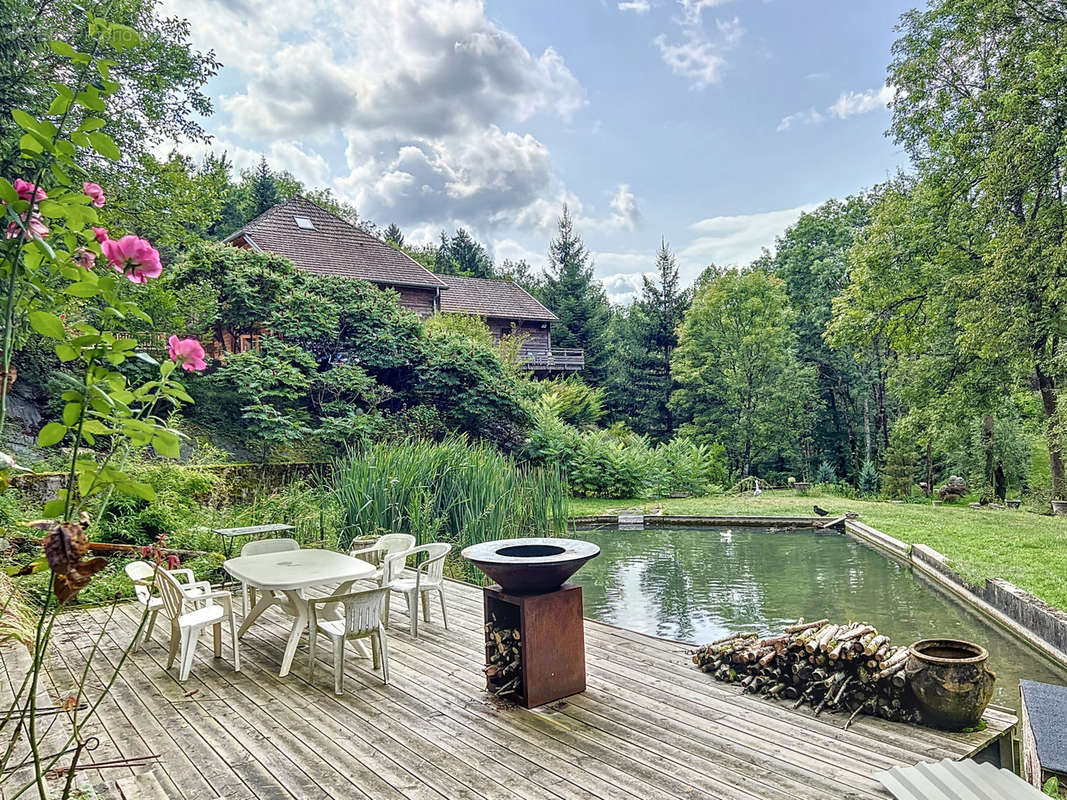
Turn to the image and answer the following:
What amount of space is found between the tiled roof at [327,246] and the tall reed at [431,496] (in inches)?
449

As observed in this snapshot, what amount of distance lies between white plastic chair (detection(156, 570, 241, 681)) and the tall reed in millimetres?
2281

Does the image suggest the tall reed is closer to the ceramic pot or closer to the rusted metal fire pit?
the rusted metal fire pit

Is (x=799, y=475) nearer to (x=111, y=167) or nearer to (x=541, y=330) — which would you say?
(x=541, y=330)

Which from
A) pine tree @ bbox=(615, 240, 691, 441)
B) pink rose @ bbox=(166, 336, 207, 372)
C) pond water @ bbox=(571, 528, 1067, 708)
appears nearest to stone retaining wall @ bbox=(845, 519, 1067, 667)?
pond water @ bbox=(571, 528, 1067, 708)

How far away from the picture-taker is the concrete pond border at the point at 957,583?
17.2 ft

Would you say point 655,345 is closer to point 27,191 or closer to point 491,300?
point 491,300

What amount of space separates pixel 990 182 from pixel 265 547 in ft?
39.3

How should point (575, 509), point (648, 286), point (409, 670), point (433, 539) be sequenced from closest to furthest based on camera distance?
point (409, 670) < point (433, 539) < point (575, 509) < point (648, 286)

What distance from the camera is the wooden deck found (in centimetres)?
265

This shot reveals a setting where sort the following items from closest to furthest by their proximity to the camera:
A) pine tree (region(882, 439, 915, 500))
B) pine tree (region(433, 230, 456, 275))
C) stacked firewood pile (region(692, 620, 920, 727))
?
stacked firewood pile (region(692, 620, 920, 727)) → pine tree (region(882, 439, 915, 500)) → pine tree (region(433, 230, 456, 275))

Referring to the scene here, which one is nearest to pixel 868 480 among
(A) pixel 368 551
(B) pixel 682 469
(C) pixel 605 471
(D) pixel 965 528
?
(B) pixel 682 469

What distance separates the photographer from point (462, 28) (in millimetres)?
10742

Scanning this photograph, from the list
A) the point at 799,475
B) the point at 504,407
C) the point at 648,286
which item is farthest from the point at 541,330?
the point at 504,407

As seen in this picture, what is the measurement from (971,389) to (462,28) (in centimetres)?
1146
